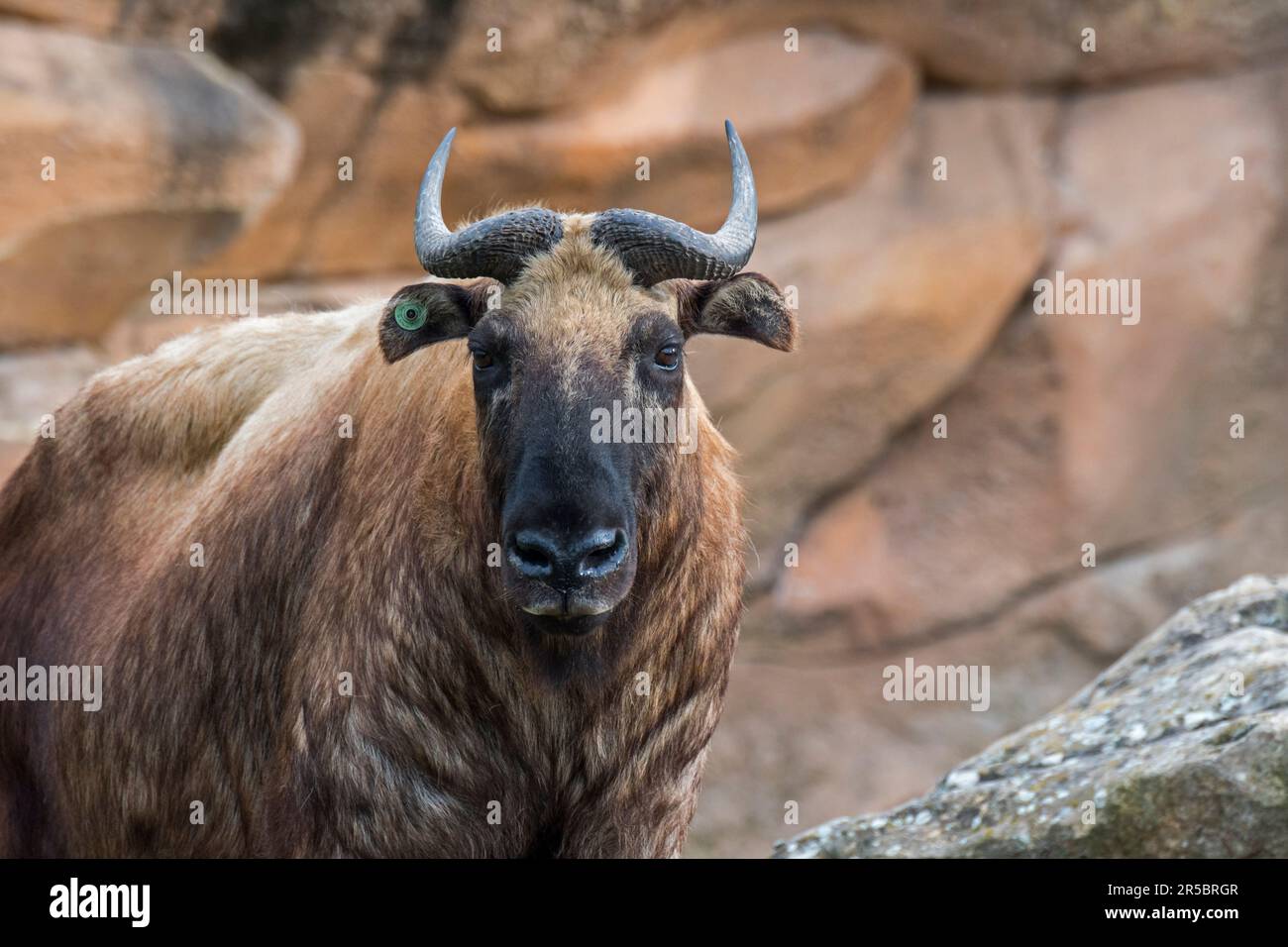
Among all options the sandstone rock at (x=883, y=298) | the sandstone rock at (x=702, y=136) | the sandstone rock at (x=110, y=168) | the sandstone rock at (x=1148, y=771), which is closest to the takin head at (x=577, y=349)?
the sandstone rock at (x=1148, y=771)

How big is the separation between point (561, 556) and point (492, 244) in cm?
121

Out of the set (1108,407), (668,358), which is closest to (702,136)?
(1108,407)

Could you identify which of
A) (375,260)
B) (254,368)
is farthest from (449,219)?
(254,368)

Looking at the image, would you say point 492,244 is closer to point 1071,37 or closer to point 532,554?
point 532,554

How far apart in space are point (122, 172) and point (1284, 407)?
9430 mm

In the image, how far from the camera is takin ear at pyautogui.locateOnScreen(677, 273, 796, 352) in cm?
601

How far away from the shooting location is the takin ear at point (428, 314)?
18.9 ft

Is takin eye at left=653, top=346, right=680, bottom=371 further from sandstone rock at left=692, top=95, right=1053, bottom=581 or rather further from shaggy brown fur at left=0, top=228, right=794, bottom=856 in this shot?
sandstone rock at left=692, top=95, right=1053, bottom=581

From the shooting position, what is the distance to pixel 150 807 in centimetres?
640

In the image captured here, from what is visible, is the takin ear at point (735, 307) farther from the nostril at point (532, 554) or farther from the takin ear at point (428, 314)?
the nostril at point (532, 554)

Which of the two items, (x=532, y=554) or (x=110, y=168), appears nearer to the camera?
(x=532, y=554)

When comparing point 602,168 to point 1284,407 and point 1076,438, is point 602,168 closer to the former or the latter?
point 1076,438

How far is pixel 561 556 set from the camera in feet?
16.5

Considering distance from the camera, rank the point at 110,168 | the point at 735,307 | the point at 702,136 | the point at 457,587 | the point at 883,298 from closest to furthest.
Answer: the point at 457,587 → the point at 735,307 → the point at 110,168 → the point at 702,136 → the point at 883,298
